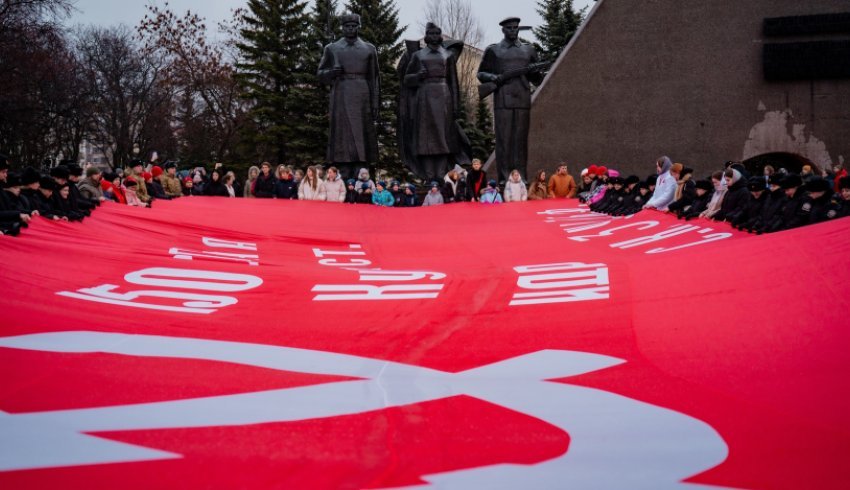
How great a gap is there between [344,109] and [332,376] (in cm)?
1420

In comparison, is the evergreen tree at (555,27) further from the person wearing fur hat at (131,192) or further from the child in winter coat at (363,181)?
the person wearing fur hat at (131,192)

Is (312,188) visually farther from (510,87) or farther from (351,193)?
(510,87)

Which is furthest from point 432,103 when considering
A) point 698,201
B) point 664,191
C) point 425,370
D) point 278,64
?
point 278,64

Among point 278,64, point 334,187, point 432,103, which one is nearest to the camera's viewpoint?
point 334,187

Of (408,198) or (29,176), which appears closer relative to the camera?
(29,176)

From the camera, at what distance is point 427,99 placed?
1869cm

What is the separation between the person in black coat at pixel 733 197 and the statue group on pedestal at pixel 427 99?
29.6ft

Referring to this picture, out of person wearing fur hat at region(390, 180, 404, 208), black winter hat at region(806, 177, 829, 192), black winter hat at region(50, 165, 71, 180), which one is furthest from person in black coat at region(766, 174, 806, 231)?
person wearing fur hat at region(390, 180, 404, 208)

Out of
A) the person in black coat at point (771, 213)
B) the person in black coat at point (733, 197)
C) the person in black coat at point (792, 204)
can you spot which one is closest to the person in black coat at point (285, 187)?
the person in black coat at point (733, 197)

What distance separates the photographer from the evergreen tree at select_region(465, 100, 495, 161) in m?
40.9

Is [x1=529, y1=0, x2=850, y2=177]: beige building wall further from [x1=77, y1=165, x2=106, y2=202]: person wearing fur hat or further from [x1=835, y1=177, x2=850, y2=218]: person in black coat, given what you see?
[x1=835, y1=177, x2=850, y2=218]: person in black coat

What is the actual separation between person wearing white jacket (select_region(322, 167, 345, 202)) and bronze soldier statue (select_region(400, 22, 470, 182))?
2455mm

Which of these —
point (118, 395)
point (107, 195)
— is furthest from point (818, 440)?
point (107, 195)

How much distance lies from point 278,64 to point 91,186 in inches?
1283
